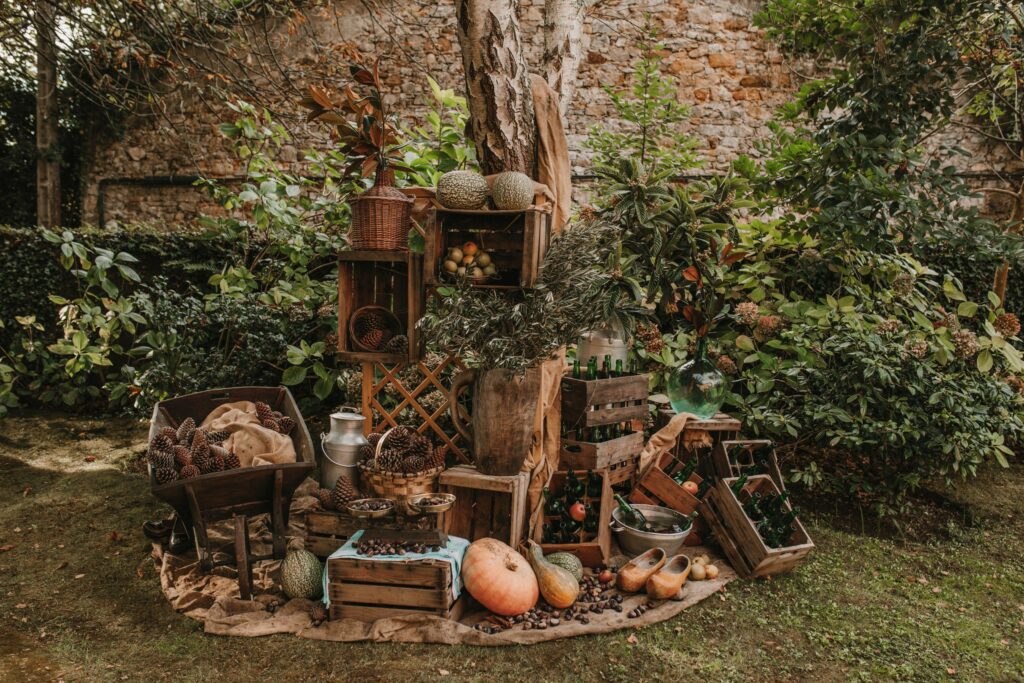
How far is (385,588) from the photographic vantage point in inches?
103

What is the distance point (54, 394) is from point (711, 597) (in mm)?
5755

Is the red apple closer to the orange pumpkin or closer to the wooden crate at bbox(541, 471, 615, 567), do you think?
the wooden crate at bbox(541, 471, 615, 567)

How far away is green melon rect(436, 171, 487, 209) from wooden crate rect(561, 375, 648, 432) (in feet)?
3.26

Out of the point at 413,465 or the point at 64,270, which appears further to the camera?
the point at 64,270

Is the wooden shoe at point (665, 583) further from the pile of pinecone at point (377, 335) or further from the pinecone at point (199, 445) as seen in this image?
the pinecone at point (199, 445)

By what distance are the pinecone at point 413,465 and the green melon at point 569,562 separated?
0.69 meters

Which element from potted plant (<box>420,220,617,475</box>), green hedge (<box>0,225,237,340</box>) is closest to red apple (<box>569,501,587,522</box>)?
potted plant (<box>420,220,617,475</box>)

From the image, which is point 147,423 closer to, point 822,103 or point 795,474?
point 795,474

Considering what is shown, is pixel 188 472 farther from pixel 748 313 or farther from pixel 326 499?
pixel 748 313

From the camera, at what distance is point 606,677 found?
7.73ft

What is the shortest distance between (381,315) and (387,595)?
4.73ft

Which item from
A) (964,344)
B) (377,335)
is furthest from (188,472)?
(964,344)

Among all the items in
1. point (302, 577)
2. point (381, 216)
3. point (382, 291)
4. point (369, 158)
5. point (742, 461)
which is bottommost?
point (302, 577)

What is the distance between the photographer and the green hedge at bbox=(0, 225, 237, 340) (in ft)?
19.2
